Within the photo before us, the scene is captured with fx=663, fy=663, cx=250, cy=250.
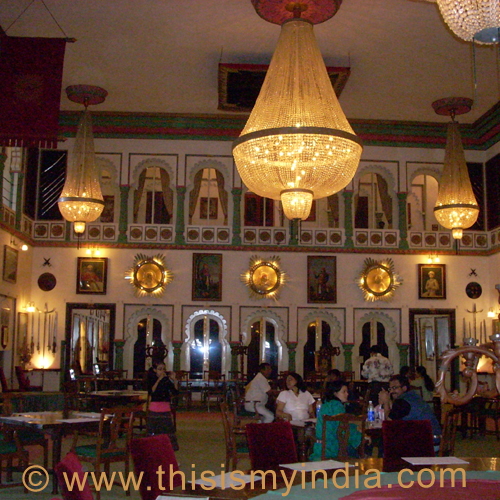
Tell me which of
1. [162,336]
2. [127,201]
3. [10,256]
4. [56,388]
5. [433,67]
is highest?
[433,67]

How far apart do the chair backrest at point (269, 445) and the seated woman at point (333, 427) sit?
155 cm

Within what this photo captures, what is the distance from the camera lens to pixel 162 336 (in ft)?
61.4

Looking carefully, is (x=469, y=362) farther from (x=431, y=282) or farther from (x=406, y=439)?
(x=431, y=282)

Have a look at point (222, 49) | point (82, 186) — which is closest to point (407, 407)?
point (82, 186)

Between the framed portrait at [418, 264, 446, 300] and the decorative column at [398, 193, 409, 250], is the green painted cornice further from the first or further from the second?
the framed portrait at [418, 264, 446, 300]

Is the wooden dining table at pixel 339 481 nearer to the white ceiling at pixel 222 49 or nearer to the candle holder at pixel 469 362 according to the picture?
the candle holder at pixel 469 362

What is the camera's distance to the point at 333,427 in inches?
260

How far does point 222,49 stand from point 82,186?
428 cm

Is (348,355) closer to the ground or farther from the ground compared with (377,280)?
closer to the ground

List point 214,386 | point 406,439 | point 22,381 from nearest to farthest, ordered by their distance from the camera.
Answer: point 406,439
point 22,381
point 214,386

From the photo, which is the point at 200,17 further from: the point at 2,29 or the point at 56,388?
the point at 56,388

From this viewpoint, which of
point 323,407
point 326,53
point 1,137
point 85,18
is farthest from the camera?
point 326,53

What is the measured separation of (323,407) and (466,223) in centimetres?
924

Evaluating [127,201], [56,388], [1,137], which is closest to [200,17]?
[1,137]
